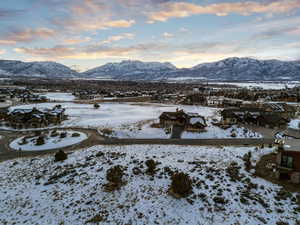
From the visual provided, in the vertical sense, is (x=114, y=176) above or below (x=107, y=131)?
below

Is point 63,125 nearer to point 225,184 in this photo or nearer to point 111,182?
point 111,182

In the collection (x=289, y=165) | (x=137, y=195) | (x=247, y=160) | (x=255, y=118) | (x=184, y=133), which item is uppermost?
(x=255, y=118)

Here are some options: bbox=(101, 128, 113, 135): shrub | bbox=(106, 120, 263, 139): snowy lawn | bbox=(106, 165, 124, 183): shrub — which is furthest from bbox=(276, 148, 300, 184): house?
bbox=(101, 128, 113, 135): shrub

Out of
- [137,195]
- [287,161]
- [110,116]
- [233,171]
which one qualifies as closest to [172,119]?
[110,116]

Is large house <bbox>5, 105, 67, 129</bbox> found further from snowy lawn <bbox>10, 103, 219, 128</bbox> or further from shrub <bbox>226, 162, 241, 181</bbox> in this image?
shrub <bbox>226, 162, 241, 181</bbox>

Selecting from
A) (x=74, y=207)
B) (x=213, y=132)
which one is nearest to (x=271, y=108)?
(x=213, y=132)

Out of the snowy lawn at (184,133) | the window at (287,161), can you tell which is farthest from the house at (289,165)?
the snowy lawn at (184,133)

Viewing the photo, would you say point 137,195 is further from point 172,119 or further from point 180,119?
point 180,119

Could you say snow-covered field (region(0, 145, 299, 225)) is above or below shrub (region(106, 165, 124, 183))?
below
